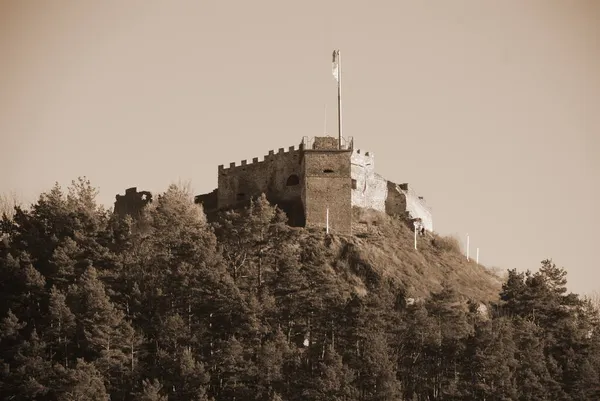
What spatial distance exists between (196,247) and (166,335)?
564 cm

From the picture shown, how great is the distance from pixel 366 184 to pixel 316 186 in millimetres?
4124

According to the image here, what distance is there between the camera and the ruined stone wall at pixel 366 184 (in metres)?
83.1

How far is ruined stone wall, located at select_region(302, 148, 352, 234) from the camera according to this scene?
8069 cm

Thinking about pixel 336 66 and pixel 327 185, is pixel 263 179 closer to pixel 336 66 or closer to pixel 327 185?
pixel 327 185

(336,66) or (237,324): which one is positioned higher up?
(336,66)

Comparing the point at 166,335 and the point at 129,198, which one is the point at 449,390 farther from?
the point at 129,198

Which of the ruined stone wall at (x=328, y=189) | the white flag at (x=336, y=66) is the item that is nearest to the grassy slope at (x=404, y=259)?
the ruined stone wall at (x=328, y=189)

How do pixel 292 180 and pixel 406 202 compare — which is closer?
pixel 292 180

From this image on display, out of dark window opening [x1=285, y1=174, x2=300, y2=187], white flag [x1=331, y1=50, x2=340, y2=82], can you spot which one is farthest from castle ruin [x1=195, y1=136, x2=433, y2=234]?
white flag [x1=331, y1=50, x2=340, y2=82]

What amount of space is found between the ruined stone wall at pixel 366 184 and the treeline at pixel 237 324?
753 centimetres

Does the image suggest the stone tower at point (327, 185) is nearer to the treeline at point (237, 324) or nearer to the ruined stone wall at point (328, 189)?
the ruined stone wall at point (328, 189)

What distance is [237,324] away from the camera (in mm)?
67125

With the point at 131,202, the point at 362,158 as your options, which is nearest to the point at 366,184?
the point at 362,158

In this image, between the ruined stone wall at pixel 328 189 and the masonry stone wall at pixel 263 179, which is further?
the masonry stone wall at pixel 263 179
